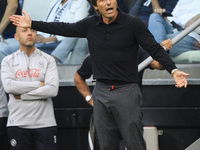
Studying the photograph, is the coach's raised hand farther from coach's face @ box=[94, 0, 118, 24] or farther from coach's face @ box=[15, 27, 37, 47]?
coach's face @ box=[15, 27, 37, 47]

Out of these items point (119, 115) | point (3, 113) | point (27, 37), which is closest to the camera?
point (119, 115)

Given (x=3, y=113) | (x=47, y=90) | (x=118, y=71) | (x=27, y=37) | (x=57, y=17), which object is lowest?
(x=3, y=113)

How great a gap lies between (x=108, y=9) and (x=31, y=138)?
207 centimetres

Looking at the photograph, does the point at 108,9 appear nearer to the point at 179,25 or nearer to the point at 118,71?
the point at 118,71

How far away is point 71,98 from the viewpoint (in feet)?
18.5

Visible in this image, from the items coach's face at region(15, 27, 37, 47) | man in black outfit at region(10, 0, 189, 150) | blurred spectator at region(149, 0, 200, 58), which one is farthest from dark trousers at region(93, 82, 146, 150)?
blurred spectator at region(149, 0, 200, 58)

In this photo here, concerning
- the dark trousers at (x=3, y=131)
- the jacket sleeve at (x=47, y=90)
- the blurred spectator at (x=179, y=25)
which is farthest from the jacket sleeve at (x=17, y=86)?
the blurred spectator at (x=179, y=25)

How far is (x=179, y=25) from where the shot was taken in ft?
18.7

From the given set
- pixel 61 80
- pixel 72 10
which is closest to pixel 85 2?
pixel 72 10

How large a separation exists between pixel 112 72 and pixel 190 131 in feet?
6.92

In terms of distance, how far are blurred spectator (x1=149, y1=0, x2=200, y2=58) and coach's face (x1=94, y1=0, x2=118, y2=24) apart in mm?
1995

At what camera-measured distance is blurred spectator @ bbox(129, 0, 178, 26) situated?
224 inches

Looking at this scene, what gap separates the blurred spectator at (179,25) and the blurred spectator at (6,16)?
1.80 m

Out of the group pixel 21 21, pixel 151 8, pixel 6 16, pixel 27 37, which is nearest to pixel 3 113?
pixel 27 37
